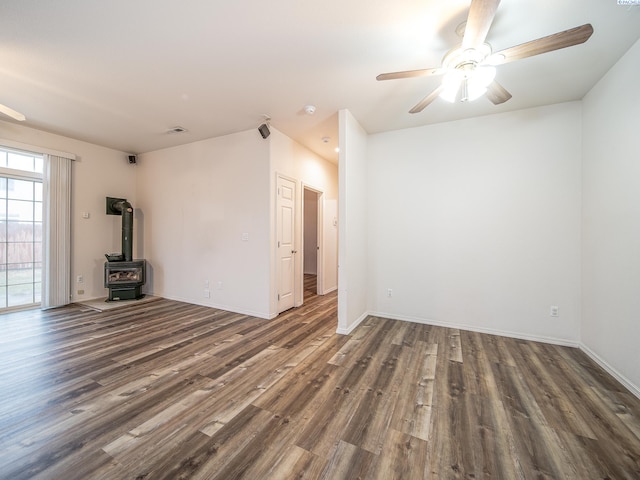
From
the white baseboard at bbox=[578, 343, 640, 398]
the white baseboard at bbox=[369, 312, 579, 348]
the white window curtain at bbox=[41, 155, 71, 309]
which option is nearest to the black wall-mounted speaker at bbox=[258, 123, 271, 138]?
the white baseboard at bbox=[369, 312, 579, 348]

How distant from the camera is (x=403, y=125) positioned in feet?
12.3

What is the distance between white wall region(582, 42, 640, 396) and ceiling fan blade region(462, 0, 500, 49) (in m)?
1.61

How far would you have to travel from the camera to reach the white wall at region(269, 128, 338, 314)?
3.94 meters

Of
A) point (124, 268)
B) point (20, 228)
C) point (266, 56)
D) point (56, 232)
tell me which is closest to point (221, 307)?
point (124, 268)

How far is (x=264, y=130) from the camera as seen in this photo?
3676mm

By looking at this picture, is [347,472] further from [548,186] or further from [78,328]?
[78,328]

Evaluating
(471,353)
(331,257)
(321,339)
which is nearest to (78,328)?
(321,339)

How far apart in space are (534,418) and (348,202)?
2596mm

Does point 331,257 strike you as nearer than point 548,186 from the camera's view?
No

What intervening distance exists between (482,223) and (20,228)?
279 inches

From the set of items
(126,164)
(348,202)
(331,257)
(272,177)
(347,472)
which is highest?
(126,164)

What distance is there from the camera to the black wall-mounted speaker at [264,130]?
12.0ft

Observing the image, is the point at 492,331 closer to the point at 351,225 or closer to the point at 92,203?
the point at 351,225

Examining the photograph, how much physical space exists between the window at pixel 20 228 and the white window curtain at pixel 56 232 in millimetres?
282
